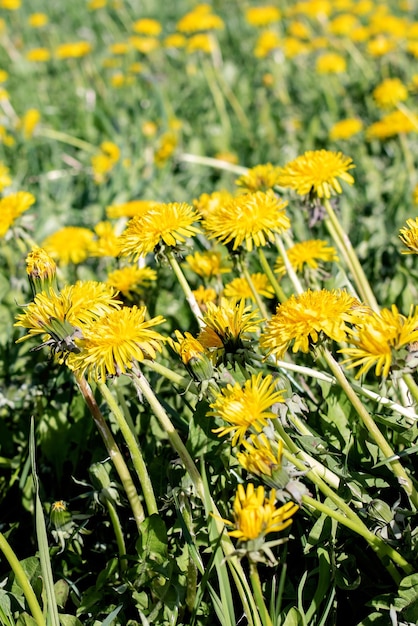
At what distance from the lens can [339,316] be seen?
1.19 m

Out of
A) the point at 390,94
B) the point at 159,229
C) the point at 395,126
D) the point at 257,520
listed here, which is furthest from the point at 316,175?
the point at 390,94

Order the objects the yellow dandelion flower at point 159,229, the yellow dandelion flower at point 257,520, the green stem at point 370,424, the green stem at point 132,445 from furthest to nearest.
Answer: the yellow dandelion flower at point 159,229
the green stem at point 132,445
the green stem at point 370,424
the yellow dandelion flower at point 257,520

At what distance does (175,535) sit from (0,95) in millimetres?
3963

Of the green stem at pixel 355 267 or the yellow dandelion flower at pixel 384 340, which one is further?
the green stem at pixel 355 267

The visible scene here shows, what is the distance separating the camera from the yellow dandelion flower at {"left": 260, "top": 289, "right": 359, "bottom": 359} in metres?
1.17

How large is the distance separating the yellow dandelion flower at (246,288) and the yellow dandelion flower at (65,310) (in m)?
0.58

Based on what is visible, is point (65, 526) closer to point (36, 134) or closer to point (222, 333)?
point (222, 333)

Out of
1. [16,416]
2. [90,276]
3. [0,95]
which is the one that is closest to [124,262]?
[16,416]

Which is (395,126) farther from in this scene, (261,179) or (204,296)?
→ (204,296)

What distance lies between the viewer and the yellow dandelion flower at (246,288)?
1.88 meters

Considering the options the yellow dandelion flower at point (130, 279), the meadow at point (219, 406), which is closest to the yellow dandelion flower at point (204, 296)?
the meadow at point (219, 406)

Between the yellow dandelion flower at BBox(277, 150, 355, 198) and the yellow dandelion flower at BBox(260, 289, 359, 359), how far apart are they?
0.58 metres

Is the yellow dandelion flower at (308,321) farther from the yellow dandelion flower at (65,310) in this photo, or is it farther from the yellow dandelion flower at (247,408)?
the yellow dandelion flower at (65,310)

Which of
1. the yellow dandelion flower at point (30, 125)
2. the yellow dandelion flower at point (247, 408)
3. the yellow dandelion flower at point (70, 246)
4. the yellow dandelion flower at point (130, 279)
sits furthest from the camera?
the yellow dandelion flower at point (30, 125)
